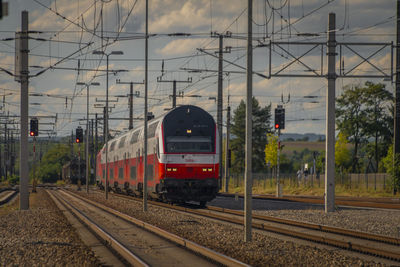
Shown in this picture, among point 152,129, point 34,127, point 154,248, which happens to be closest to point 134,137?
point 152,129

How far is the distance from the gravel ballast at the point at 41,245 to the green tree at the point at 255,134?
9845cm

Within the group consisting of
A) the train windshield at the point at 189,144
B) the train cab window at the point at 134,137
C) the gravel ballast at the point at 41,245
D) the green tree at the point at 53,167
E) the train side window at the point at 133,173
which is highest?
the train cab window at the point at 134,137

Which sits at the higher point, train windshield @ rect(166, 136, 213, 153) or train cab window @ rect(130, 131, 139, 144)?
train cab window @ rect(130, 131, 139, 144)

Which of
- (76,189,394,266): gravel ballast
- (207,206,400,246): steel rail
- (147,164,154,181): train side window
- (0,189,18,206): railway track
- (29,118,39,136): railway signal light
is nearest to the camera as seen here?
(76,189,394,266): gravel ballast

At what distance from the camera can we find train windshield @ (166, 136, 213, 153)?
1077 inches

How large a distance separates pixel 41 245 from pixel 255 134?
109 m

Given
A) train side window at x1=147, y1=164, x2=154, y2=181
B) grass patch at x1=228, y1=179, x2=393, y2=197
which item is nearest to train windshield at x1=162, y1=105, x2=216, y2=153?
train side window at x1=147, y1=164, x2=154, y2=181

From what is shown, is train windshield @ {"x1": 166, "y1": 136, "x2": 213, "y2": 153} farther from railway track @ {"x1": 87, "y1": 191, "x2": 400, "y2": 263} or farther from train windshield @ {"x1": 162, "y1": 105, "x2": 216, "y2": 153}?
railway track @ {"x1": 87, "y1": 191, "x2": 400, "y2": 263}

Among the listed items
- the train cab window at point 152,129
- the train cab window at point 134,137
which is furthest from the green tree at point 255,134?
the train cab window at point 152,129

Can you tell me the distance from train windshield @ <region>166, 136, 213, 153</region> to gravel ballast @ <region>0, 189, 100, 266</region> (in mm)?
7152

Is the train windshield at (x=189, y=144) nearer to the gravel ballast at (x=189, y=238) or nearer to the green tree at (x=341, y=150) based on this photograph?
the gravel ballast at (x=189, y=238)

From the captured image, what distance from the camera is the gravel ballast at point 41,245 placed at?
39.2ft

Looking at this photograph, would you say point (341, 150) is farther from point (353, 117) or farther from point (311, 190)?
point (311, 190)

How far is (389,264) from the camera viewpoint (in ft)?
38.6
